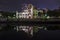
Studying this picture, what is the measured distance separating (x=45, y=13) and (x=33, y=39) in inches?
1661

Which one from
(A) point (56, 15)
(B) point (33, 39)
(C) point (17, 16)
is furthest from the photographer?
(C) point (17, 16)

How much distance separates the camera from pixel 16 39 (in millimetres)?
16281

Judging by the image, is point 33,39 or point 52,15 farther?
point 52,15

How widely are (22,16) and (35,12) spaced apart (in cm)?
339

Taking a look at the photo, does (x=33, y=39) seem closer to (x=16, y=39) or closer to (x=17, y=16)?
(x=16, y=39)

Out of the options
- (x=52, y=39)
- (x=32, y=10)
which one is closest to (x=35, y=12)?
(x=32, y=10)

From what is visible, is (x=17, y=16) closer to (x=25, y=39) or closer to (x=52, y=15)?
(x=52, y=15)

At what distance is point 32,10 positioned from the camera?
191 feet

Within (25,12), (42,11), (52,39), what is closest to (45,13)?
(42,11)

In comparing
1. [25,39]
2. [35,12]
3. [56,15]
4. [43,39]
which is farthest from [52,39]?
[35,12]

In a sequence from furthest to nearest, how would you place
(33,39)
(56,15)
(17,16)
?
1. (17,16)
2. (56,15)
3. (33,39)

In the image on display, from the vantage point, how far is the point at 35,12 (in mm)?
57469

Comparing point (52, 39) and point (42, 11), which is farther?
point (42, 11)

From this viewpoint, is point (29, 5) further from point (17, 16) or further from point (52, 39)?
point (52, 39)
